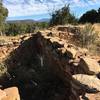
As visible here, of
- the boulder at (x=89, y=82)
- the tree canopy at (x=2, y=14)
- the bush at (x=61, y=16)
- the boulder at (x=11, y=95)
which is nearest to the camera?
the boulder at (x=89, y=82)

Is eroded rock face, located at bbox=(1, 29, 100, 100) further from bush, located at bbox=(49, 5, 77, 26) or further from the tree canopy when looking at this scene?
the tree canopy

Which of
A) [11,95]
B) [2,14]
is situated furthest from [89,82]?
[2,14]

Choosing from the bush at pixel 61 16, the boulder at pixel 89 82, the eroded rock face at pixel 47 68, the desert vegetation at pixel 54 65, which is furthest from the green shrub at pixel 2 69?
the bush at pixel 61 16

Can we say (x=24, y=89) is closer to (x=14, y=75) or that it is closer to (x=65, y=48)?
(x=14, y=75)

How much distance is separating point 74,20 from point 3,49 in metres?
10.8

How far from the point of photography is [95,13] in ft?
96.3

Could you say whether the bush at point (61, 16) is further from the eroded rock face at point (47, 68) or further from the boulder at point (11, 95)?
the boulder at point (11, 95)

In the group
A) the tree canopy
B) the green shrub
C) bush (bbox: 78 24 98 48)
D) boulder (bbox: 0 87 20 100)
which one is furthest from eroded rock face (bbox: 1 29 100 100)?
the tree canopy

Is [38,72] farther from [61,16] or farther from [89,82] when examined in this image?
[61,16]

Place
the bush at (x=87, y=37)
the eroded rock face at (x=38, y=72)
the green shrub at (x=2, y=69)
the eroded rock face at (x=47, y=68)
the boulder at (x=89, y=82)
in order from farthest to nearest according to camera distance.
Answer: the green shrub at (x=2, y=69)
the bush at (x=87, y=37)
the eroded rock face at (x=38, y=72)
the eroded rock face at (x=47, y=68)
the boulder at (x=89, y=82)

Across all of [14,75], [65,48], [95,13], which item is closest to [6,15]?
[95,13]

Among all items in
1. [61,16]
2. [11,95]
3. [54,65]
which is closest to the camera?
[11,95]

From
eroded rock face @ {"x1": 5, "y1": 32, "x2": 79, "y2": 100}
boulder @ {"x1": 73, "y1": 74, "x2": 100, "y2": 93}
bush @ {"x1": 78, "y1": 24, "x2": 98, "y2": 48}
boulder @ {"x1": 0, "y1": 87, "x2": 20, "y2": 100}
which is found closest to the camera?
boulder @ {"x1": 73, "y1": 74, "x2": 100, "y2": 93}

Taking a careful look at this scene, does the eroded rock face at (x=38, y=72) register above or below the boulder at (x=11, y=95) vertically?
below
